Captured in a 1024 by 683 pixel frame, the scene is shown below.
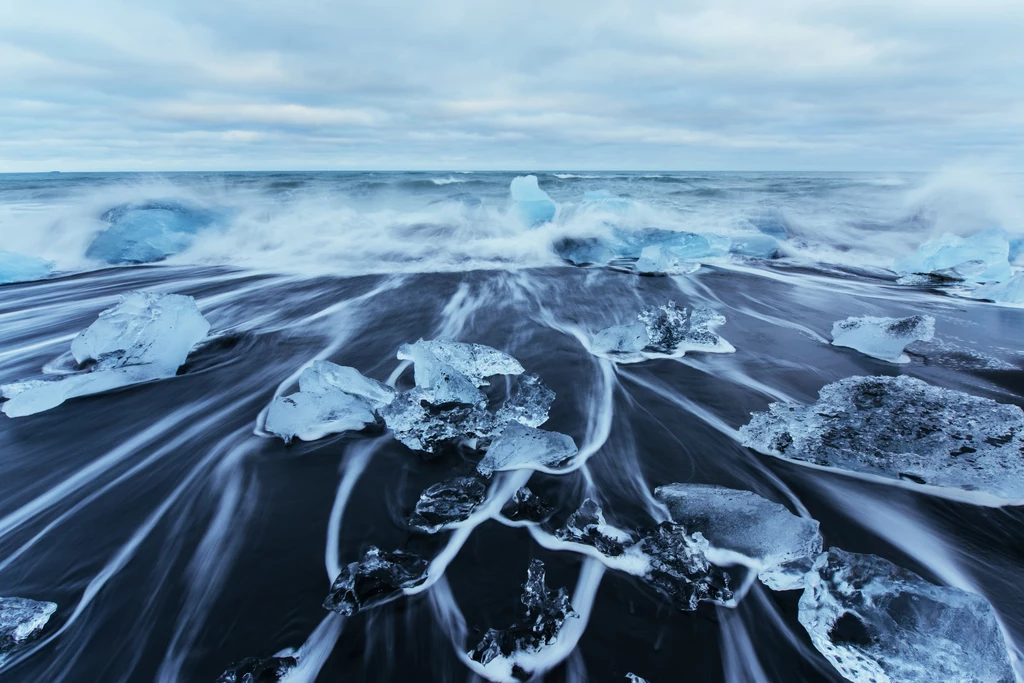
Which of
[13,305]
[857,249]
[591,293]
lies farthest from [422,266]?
[857,249]

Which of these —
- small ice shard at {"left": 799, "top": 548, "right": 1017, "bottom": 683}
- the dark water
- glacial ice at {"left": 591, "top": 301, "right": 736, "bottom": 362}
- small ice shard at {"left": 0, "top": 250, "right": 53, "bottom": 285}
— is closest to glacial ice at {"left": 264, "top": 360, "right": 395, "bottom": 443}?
the dark water

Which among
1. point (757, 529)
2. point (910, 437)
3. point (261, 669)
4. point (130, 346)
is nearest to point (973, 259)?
point (910, 437)

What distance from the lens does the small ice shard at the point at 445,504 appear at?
220cm

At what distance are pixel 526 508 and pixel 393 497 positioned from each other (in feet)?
2.49

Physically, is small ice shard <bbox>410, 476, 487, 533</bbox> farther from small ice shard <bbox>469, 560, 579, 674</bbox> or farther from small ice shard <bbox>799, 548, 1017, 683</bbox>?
small ice shard <bbox>799, 548, 1017, 683</bbox>

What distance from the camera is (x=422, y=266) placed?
28.0ft

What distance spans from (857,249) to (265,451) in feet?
41.5

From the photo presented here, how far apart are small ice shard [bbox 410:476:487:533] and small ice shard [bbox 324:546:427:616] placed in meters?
0.25

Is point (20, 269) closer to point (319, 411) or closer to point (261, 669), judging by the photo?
point (319, 411)

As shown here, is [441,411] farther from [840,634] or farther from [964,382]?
[964,382]

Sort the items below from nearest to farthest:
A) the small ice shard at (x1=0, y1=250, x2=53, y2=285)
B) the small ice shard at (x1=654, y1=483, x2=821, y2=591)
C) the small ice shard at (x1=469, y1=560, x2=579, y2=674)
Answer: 1. the small ice shard at (x1=469, y1=560, x2=579, y2=674)
2. the small ice shard at (x1=654, y1=483, x2=821, y2=591)
3. the small ice shard at (x1=0, y1=250, x2=53, y2=285)

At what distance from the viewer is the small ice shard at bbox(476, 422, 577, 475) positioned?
2.56 meters

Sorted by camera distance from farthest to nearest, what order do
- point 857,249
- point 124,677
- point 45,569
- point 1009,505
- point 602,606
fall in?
point 857,249 < point 1009,505 < point 45,569 < point 602,606 < point 124,677

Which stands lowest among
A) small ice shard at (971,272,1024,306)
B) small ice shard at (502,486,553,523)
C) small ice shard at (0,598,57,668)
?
small ice shard at (0,598,57,668)
